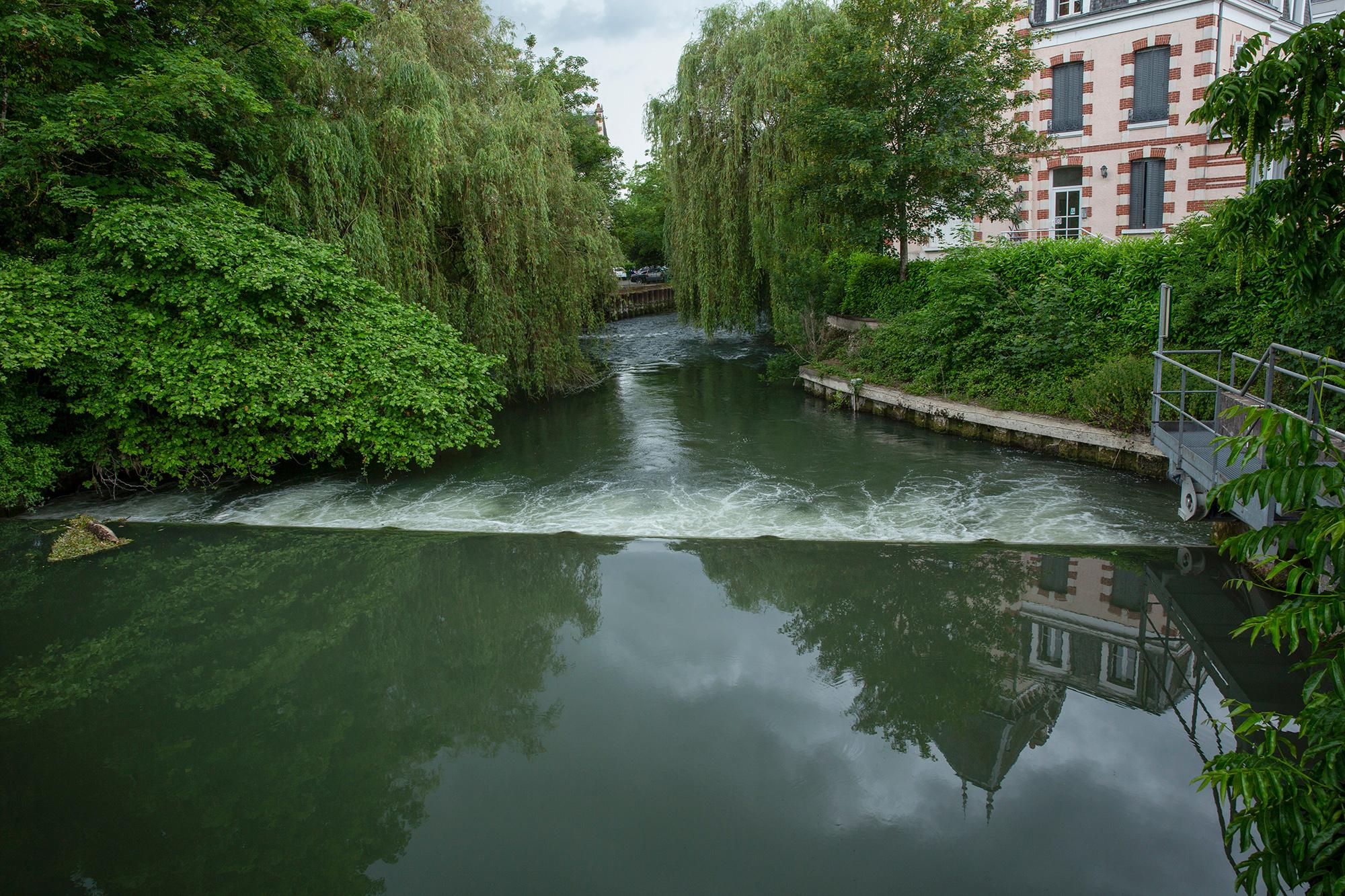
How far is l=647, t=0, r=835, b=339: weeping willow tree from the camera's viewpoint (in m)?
19.5

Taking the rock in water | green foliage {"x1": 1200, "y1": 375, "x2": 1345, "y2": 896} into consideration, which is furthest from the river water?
green foliage {"x1": 1200, "y1": 375, "x2": 1345, "y2": 896}

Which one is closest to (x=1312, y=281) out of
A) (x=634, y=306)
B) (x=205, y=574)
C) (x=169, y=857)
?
(x=169, y=857)

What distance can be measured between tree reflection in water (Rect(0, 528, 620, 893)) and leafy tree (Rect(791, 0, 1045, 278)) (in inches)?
408

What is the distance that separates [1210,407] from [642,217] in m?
36.8

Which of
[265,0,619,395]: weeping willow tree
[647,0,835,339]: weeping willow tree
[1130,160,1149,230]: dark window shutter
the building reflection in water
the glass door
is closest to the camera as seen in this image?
the building reflection in water

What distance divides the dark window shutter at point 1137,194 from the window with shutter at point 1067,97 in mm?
1684

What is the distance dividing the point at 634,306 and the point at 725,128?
58.1 feet

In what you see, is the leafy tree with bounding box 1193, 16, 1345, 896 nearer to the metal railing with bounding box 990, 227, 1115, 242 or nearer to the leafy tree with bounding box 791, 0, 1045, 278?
the leafy tree with bounding box 791, 0, 1045, 278

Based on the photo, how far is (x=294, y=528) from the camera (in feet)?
36.3

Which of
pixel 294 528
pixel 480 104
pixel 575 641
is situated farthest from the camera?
pixel 480 104

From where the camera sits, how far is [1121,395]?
39.6 feet

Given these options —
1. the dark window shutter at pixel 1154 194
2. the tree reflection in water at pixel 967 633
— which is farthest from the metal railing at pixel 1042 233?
the tree reflection in water at pixel 967 633

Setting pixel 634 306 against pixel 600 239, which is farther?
pixel 634 306

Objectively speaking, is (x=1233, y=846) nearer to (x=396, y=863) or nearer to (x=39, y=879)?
(x=396, y=863)
